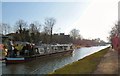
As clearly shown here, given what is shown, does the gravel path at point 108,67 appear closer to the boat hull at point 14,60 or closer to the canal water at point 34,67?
the canal water at point 34,67

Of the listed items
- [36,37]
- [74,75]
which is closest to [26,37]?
[36,37]

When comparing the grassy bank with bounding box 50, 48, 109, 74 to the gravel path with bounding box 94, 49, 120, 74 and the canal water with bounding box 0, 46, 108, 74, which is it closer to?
the gravel path with bounding box 94, 49, 120, 74

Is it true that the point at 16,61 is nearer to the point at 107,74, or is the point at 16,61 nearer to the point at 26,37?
the point at 107,74

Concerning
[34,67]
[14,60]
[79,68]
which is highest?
[79,68]

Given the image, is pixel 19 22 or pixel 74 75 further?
pixel 19 22

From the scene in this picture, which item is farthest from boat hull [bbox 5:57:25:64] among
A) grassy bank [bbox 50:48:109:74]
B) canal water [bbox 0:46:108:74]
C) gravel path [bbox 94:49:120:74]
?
gravel path [bbox 94:49:120:74]

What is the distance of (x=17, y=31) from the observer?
10112 centimetres

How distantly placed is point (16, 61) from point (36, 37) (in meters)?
56.2

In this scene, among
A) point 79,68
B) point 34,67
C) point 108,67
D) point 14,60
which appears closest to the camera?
point 79,68

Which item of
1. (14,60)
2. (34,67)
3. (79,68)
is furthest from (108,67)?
(14,60)

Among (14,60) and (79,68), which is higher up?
(79,68)

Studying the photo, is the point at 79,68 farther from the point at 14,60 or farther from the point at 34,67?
the point at 14,60

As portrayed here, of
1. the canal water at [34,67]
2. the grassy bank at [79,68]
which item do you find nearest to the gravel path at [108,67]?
the grassy bank at [79,68]

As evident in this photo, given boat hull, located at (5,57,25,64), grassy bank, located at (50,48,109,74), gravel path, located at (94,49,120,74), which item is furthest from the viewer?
boat hull, located at (5,57,25,64)
